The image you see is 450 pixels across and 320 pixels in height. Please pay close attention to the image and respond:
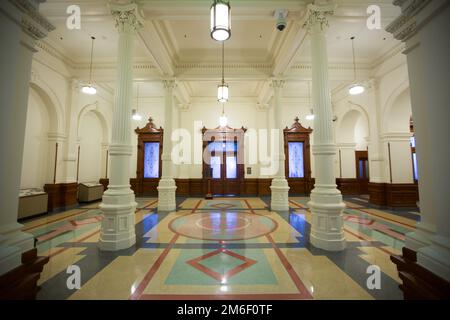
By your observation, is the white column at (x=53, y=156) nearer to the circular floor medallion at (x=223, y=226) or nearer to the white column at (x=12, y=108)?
the circular floor medallion at (x=223, y=226)

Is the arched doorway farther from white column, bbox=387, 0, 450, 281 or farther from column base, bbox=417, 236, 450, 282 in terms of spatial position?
column base, bbox=417, 236, 450, 282

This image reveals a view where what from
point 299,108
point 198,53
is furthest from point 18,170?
point 299,108

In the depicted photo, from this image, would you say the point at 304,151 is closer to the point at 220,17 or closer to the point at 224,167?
the point at 224,167

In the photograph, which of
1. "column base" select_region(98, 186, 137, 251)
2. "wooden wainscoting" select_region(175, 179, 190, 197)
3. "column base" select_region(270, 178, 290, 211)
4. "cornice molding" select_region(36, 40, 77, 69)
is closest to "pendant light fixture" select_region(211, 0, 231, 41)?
"column base" select_region(98, 186, 137, 251)

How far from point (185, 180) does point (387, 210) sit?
8342mm

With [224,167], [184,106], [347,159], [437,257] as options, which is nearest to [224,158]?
[224,167]

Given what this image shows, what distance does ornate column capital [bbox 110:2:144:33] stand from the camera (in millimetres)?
3801

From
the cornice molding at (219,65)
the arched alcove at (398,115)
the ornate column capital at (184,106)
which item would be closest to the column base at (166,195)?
the cornice molding at (219,65)

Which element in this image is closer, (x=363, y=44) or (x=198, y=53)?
(x=363, y=44)

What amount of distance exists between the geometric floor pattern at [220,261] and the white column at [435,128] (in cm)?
113

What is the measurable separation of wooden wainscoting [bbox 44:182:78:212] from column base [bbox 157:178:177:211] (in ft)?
11.2

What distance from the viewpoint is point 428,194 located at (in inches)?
61.6

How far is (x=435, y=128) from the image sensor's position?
1.33 meters

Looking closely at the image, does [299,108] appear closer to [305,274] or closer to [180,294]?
[305,274]
